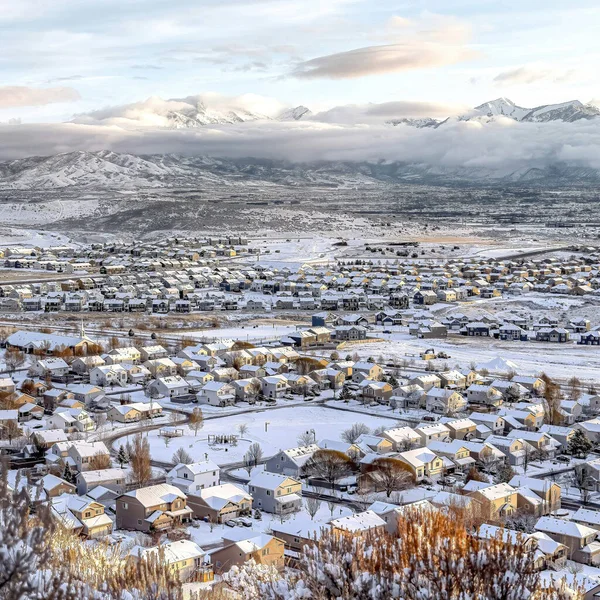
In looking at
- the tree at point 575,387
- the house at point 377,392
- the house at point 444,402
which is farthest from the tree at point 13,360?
the tree at point 575,387

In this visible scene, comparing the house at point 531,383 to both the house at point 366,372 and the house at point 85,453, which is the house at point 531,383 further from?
the house at point 85,453

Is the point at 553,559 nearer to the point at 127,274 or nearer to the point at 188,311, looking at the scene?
the point at 188,311

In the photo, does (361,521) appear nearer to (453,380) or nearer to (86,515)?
(86,515)

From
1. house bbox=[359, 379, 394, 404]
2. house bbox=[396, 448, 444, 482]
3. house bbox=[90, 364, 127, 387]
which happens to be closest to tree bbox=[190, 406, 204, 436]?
house bbox=[90, 364, 127, 387]

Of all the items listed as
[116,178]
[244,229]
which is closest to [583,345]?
[244,229]

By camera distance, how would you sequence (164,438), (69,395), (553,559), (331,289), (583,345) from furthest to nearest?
(331,289) < (583,345) < (69,395) < (164,438) < (553,559)

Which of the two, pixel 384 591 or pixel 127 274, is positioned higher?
pixel 384 591
